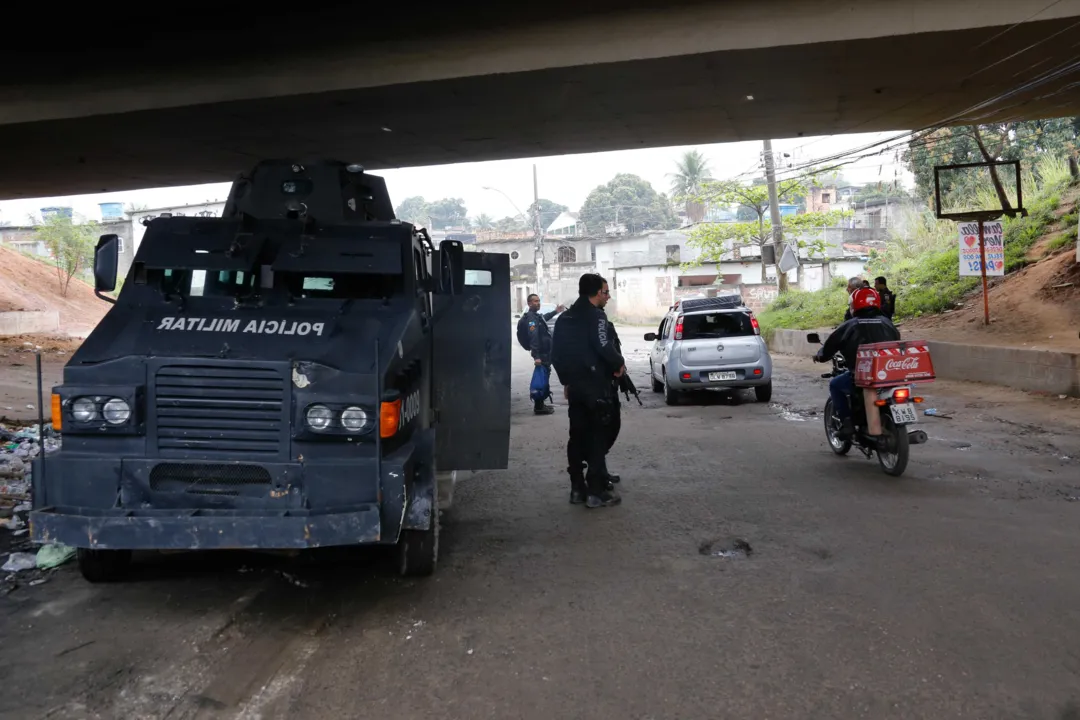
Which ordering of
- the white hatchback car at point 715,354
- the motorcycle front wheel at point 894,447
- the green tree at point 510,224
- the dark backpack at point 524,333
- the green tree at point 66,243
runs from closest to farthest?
1. the motorcycle front wheel at point 894,447
2. the white hatchback car at point 715,354
3. the dark backpack at point 524,333
4. the green tree at point 66,243
5. the green tree at point 510,224

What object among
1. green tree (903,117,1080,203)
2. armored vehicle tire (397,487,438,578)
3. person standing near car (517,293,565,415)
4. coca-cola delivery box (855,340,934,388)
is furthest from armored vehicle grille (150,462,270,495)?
green tree (903,117,1080,203)

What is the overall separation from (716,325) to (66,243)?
1215 inches

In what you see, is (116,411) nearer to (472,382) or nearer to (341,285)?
(341,285)

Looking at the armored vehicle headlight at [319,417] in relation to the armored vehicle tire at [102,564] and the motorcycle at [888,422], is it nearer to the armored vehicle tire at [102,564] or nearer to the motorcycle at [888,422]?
the armored vehicle tire at [102,564]

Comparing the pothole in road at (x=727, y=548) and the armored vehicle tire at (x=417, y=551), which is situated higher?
the armored vehicle tire at (x=417, y=551)

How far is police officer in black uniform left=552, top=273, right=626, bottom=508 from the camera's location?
721 centimetres

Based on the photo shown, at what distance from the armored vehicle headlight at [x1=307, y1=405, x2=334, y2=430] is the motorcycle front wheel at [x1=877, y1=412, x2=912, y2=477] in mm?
5439

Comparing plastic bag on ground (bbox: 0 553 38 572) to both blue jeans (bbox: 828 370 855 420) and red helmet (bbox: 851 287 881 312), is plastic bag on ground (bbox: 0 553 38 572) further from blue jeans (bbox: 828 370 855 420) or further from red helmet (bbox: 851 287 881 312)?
red helmet (bbox: 851 287 881 312)

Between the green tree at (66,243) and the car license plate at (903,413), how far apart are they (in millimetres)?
35371

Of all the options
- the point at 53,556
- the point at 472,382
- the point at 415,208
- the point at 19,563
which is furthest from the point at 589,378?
the point at 415,208

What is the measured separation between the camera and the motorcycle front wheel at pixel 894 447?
7.97 m

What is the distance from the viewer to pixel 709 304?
16.9m

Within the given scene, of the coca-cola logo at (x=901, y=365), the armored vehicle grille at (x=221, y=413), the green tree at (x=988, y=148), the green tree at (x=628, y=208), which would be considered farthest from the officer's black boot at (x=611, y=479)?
the green tree at (x=628, y=208)

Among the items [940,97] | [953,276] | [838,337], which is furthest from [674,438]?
[953,276]
